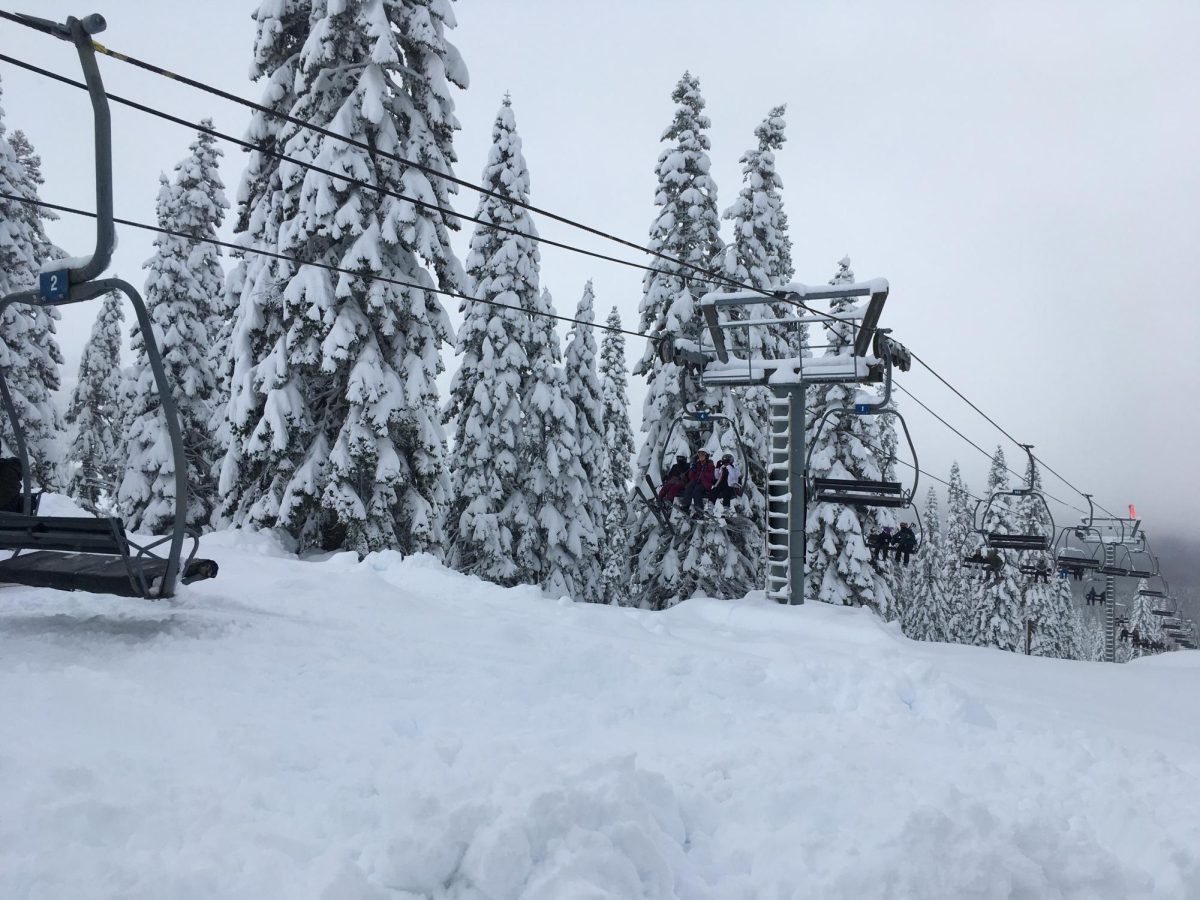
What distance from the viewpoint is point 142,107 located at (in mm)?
6289

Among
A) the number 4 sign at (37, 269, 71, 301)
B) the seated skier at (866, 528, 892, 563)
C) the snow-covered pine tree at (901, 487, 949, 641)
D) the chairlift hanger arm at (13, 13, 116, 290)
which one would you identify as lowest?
the snow-covered pine tree at (901, 487, 949, 641)

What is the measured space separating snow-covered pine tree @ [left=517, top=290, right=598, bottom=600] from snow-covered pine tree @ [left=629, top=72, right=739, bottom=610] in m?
2.27

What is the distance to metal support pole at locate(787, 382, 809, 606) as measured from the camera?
41.0 ft

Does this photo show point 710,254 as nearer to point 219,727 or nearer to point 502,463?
point 502,463

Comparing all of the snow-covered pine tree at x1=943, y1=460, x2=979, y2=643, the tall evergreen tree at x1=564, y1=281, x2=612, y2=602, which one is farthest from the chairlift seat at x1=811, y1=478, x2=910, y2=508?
the snow-covered pine tree at x1=943, y1=460, x2=979, y2=643

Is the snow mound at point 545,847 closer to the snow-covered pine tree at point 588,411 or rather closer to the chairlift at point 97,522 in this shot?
the chairlift at point 97,522

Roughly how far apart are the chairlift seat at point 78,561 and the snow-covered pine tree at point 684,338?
1569 cm

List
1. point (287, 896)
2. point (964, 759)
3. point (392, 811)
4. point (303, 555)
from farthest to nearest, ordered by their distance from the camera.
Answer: point (303, 555)
point (964, 759)
point (392, 811)
point (287, 896)

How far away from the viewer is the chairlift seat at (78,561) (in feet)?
18.1

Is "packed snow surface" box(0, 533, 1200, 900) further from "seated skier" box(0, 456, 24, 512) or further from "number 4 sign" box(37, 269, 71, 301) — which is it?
"number 4 sign" box(37, 269, 71, 301)

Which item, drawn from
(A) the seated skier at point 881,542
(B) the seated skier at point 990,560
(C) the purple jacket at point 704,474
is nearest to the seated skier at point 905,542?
(A) the seated skier at point 881,542

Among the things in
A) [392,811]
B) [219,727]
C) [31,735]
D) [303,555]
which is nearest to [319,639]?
[219,727]

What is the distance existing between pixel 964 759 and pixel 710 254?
19.5 meters

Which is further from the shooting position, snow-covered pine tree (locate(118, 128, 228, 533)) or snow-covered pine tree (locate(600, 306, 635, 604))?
snow-covered pine tree (locate(600, 306, 635, 604))
